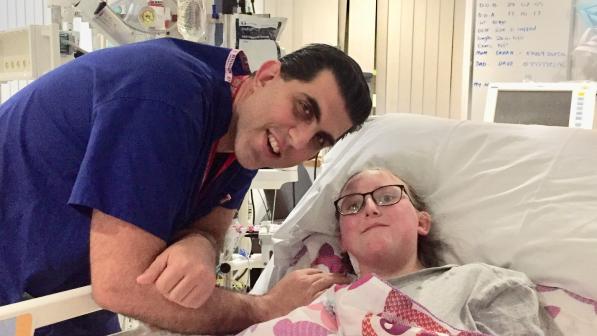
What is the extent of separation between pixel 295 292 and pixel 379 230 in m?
0.29

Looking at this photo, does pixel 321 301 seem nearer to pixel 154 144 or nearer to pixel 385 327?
pixel 385 327

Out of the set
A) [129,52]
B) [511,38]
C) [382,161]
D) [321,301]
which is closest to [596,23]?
[511,38]

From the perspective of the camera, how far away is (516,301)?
125cm

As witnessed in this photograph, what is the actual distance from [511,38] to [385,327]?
2.75 meters

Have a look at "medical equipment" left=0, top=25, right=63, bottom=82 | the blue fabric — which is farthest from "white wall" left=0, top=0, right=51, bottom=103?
the blue fabric

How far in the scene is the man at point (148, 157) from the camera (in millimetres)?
889

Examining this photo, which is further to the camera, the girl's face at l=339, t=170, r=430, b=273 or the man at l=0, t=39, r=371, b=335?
the girl's face at l=339, t=170, r=430, b=273

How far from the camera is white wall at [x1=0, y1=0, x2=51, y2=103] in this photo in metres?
2.93

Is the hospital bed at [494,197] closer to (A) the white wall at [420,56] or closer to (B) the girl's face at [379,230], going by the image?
(B) the girl's face at [379,230]

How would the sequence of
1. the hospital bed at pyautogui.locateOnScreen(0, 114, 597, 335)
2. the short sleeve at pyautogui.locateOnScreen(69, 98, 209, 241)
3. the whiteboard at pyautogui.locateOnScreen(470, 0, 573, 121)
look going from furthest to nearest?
the whiteboard at pyautogui.locateOnScreen(470, 0, 573, 121), the hospital bed at pyautogui.locateOnScreen(0, 114, 597, 335), the short sleeve at pyautogui.locateOnScreen(69, 98, 209, 241)

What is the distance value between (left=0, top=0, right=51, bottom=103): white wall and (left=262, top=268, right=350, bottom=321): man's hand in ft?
7.37

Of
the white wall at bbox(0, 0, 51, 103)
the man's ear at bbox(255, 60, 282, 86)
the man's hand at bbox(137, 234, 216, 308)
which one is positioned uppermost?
the white wall at bbox(0, 0, 51, 103)

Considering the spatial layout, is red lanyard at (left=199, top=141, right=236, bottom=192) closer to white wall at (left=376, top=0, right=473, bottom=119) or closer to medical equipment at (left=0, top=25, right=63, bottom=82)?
medical equipment at (left=0, top=25, right=63, bottom=82)

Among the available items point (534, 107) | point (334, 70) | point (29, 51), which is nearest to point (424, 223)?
point (334, 70)
